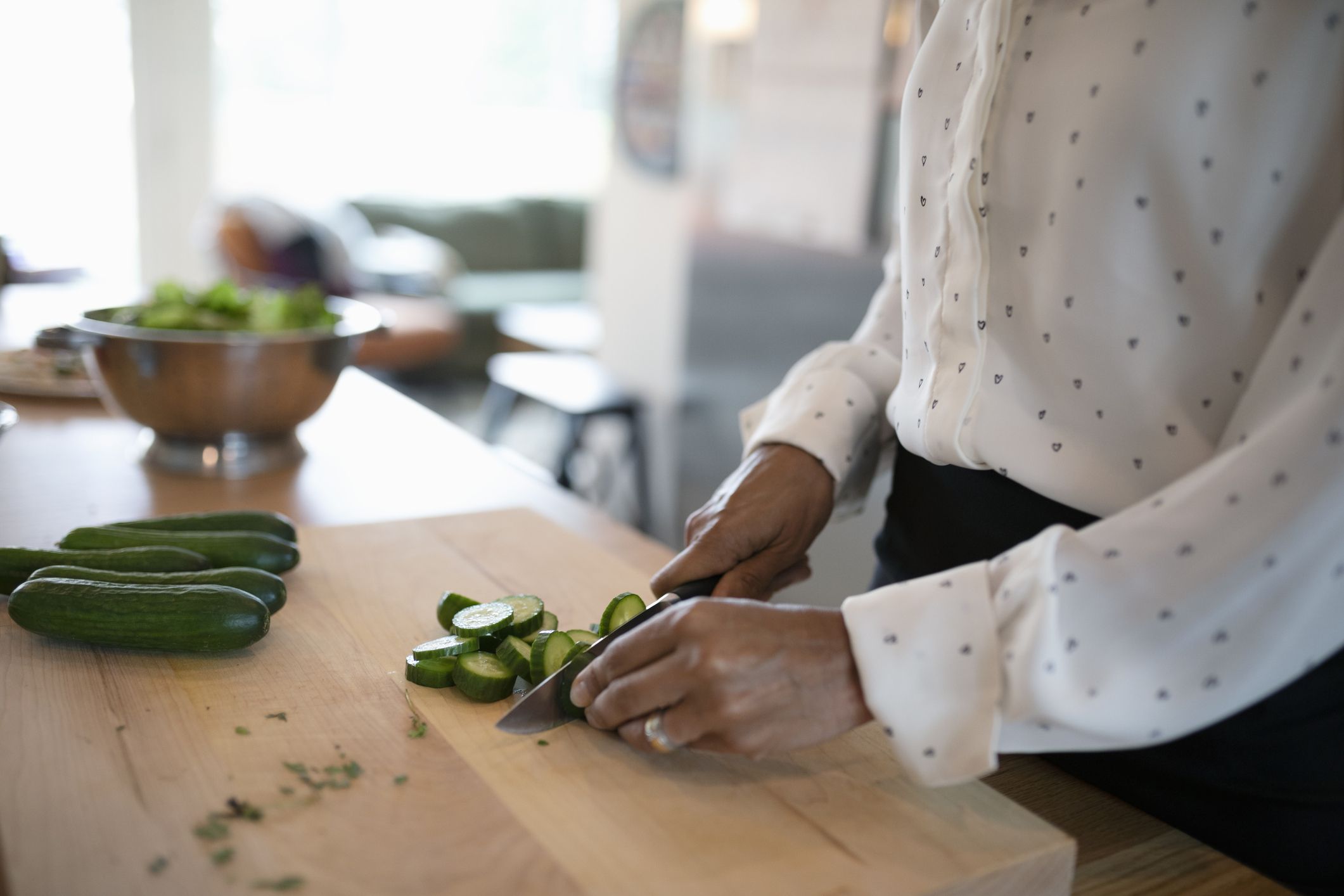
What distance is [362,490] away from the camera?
4.87 ft

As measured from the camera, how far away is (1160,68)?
77 cm

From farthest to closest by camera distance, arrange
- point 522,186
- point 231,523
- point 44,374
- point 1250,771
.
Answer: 1. point 522,186
2. point 44,374
3. point 231,523
4. point 1250,771

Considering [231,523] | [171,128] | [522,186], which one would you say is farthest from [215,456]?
[522,186]

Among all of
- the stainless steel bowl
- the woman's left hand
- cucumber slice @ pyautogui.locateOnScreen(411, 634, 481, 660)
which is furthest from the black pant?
the stainless steel bowl

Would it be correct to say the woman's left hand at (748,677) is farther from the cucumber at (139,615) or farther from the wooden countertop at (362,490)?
the cucumber at (139,615)

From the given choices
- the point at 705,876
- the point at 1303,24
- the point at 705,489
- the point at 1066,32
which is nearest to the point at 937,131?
the point at 1066,32

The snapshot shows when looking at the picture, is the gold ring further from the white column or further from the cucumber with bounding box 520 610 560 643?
the white column

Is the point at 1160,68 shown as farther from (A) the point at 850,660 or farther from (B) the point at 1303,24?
(A) the point at 850,660

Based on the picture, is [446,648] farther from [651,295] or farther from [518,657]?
[651,295]

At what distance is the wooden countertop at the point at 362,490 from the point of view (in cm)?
88

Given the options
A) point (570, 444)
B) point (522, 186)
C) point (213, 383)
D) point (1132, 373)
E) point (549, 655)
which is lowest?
point (570, 444)

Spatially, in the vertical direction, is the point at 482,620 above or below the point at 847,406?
below

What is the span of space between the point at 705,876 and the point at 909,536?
484 millimetres

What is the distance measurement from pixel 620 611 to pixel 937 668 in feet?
1.05
